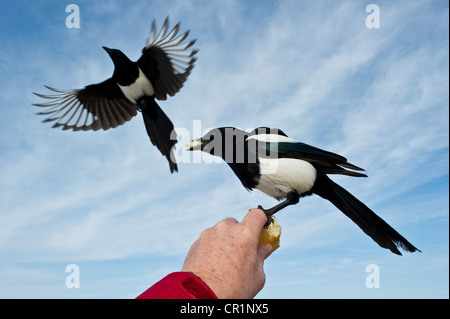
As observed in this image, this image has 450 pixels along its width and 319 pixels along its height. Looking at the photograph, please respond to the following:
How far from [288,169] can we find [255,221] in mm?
899

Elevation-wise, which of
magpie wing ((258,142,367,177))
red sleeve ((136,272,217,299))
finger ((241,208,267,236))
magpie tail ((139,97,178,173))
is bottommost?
red sleeve ((136,272,217,299))

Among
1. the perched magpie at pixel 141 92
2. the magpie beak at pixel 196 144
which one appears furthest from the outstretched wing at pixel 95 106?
the magpie beak at pixel 196 144

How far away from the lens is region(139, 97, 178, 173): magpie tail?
3914 mm

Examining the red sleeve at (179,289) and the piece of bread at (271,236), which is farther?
the piece of bread at (271,236)

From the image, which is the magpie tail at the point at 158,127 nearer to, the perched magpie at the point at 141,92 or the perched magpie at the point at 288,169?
the perched magpie at the point at 141,92

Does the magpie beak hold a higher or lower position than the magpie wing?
higher

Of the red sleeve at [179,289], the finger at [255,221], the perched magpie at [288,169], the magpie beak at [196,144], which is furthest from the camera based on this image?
the magpie beak at [196,144]

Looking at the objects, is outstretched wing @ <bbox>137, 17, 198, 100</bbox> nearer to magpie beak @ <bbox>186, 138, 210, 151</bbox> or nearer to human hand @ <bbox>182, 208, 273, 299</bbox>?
magpie beak @ <bbox>186, 138, 210, 151</bbox>

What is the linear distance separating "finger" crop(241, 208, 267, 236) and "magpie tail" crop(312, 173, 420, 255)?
986mm

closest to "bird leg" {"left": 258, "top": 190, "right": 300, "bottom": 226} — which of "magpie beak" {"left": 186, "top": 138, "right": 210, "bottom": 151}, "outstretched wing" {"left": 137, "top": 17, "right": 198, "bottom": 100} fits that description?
"magpie beak" {"left": 186, "top": 138, "right": 210, "bottom": 151}

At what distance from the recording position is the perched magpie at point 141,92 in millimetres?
3967

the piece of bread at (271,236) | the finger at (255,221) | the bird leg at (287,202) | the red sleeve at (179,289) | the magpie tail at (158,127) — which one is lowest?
the red sleeve at (179,289)

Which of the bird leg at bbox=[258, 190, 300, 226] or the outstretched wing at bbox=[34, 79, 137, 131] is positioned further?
the outstretched wing at bbox=[34, 79, 137, 131]

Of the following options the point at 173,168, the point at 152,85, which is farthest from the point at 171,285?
the point at 152,85
